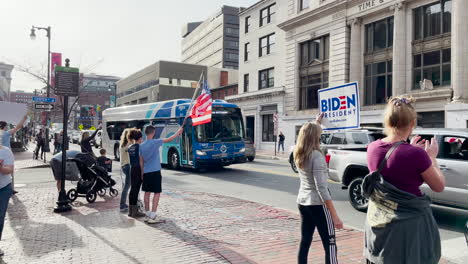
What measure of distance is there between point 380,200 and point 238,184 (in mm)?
9954

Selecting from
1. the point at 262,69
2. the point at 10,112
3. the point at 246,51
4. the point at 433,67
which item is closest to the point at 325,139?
the point at 433,67

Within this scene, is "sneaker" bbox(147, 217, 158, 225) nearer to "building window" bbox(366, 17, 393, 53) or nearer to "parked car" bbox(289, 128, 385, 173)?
"parked car" bbox(289, 128, 385, 173)

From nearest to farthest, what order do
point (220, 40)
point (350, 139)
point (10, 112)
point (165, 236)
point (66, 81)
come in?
point (165, 236)
point (66, 81)
point (350, 139)
point (10, 112)
point (220, 40)

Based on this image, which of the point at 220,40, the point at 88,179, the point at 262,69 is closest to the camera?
the point at 88,179

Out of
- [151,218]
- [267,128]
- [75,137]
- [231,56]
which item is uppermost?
[231,56]

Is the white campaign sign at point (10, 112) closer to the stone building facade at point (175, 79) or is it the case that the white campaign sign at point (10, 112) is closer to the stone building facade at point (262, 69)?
the stone building facade at point (262, 69)

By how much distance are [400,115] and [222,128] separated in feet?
42.8

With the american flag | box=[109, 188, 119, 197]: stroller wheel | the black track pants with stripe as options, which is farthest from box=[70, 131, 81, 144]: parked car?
the black track pants with stripe

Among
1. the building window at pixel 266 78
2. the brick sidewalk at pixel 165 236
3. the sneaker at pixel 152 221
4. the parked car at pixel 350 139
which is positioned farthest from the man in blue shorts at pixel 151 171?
the building window at pixel 266 78

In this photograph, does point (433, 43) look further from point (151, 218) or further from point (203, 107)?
point (151, 218)

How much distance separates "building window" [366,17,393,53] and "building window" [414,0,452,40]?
1930mm

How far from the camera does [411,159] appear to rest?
2535 millimetres

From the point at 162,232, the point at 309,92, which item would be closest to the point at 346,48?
the point at 309,92

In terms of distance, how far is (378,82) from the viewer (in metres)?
26.1
